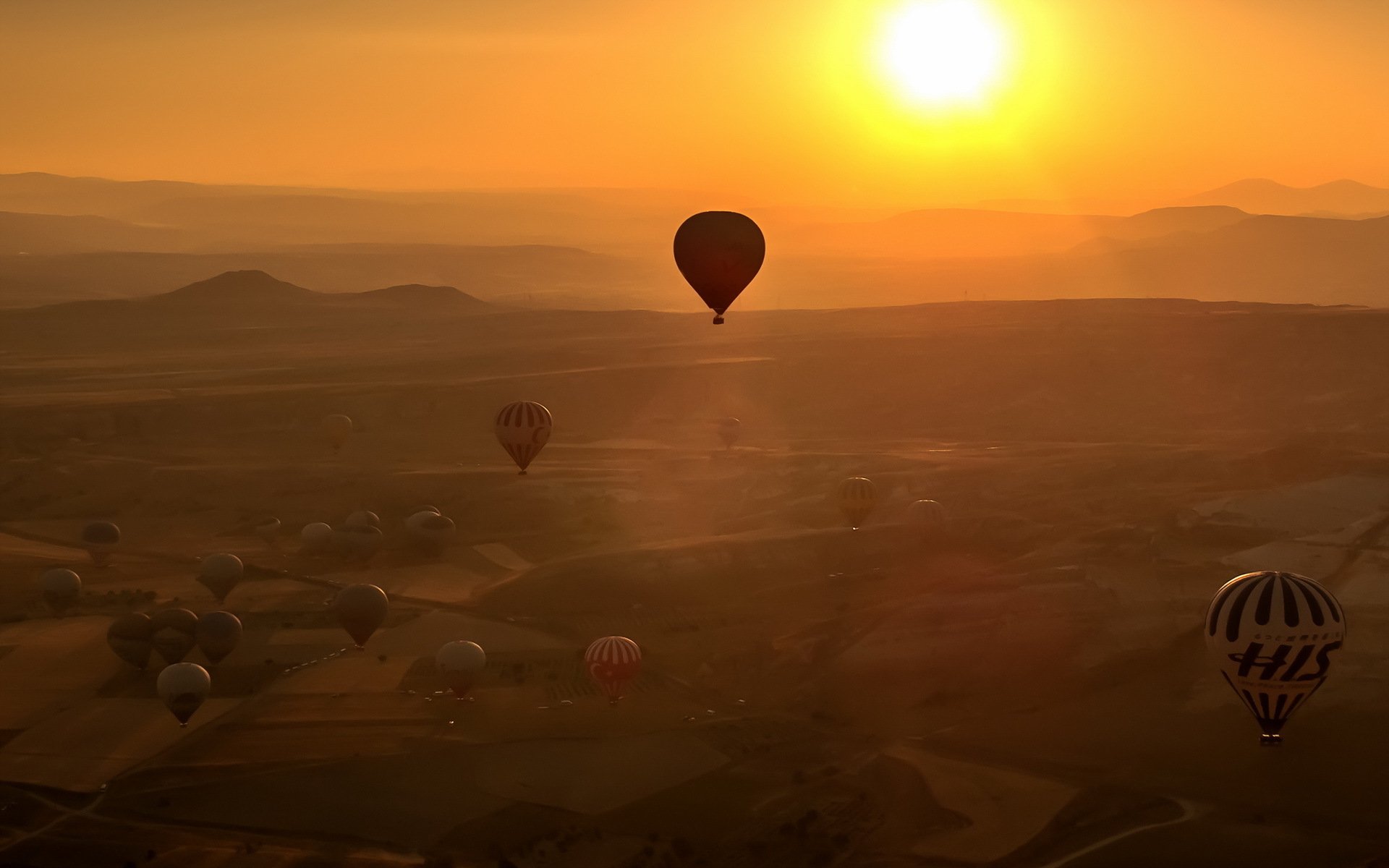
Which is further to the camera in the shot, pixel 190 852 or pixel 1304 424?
pixel 1304 424

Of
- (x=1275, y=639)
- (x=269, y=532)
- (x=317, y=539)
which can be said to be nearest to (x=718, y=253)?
(x=317, y=539)

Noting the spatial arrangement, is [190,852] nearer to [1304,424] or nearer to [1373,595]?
[1373,595]

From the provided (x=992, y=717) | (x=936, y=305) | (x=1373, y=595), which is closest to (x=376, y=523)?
(x=992, y=717)

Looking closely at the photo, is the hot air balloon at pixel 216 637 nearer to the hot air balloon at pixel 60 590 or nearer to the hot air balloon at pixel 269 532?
the hot air balloon at pixel 60 590

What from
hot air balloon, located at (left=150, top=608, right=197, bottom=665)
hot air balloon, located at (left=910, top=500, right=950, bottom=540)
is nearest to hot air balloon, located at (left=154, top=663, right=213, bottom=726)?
hot air balloon, located at (left=150, top=608, right=197, bottom=665)

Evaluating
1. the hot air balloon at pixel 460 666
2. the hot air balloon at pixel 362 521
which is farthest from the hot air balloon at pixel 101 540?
the hot air balloon at pixel 460 666

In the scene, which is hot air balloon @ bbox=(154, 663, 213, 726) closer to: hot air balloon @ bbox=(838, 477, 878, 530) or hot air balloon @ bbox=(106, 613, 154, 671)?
hot air balloon @ bbox=(106, 613, 154, 671)
